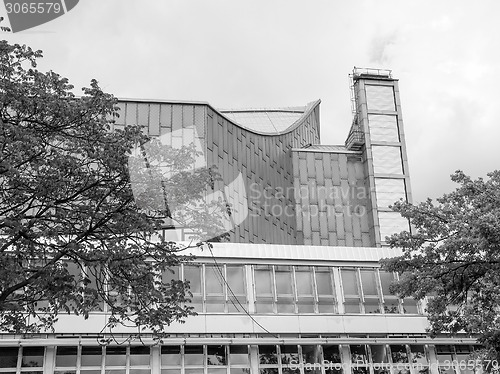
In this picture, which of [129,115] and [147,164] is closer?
[147,164]

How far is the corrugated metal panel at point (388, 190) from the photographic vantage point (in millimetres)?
54094

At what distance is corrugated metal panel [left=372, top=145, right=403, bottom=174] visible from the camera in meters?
55.7

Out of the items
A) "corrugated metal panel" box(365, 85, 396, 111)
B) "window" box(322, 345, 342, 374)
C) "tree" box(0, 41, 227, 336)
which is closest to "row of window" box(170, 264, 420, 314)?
"window" box(322, 345, 342, 374)

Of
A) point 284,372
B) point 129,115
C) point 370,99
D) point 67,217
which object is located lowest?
point 284,372

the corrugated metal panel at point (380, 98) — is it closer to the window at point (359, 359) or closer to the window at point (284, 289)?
the window at point (284, 289)

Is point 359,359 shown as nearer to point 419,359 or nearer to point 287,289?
point 419,359

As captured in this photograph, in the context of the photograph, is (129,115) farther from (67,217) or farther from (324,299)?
(67,217)

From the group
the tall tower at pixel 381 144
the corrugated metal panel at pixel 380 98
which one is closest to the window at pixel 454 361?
the tall tower at pixel 381 144

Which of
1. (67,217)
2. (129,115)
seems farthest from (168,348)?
(129,115)

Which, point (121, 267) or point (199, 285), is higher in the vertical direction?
point (199, 285)

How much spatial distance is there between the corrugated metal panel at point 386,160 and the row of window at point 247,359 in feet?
107

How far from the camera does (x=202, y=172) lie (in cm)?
1267

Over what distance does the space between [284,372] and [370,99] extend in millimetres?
39258

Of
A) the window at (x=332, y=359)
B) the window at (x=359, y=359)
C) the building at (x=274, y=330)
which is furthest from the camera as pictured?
the window at (x=359, y=359)
